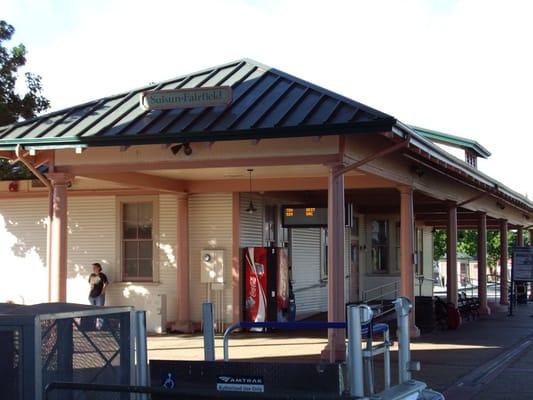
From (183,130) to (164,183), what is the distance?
195 inches

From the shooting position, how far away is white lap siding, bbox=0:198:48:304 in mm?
19406

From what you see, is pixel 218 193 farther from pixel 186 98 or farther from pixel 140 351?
pixel 140 351

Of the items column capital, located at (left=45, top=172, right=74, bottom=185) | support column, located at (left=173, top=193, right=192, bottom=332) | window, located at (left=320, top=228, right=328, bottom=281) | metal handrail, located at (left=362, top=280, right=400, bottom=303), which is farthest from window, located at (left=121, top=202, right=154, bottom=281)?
metal handrail, located at (left=362, top=280, right=400, bottom=303)

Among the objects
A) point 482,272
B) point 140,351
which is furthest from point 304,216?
point 140,351

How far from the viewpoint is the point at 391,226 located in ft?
97.5

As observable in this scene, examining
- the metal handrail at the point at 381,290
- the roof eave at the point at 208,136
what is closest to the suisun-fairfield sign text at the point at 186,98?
the roof eave at the point at 208,136

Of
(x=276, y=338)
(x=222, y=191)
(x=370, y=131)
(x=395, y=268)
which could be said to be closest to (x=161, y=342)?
(x=276, y=338)

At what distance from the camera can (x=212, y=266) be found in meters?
18.1

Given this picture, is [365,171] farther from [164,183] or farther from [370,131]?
[164,183]

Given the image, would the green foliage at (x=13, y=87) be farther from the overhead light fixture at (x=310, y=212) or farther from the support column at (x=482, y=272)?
the support column at (x=482, y=272)

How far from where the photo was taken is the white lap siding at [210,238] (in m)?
18.2

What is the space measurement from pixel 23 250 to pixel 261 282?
5.90 meters

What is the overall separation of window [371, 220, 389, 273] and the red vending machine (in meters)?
11.4

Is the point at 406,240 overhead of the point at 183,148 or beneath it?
beneath
